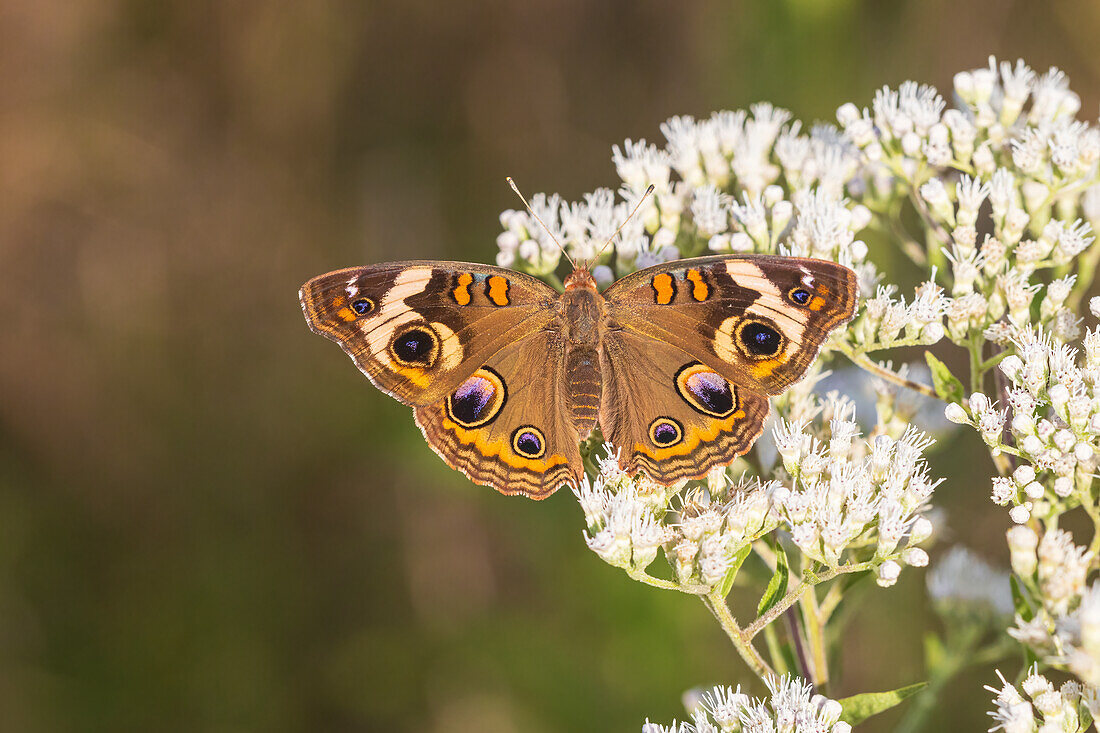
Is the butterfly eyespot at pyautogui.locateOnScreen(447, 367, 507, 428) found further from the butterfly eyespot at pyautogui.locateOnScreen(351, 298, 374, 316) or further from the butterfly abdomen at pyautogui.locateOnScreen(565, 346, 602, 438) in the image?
the butterfly eyespot at pyautogui.locateOnScreen(351, 298, 374, 316)

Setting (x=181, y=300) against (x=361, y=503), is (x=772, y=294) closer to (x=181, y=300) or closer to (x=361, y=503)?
(x=361, y=503)

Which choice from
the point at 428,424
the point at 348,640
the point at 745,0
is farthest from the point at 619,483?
the point at 745,0

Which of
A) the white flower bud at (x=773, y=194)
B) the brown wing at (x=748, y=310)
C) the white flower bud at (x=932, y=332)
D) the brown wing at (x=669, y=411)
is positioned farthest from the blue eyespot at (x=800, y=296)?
the white flower bud at (x=773, y=194)

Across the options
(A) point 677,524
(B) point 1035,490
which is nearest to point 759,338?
(A) point 677,524

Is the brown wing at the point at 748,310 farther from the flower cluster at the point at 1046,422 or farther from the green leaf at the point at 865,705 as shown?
the green leaf at the point at 865,705

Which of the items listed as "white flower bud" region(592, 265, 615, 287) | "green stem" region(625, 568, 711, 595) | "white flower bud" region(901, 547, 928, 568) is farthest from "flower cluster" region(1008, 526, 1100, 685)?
"white flower bud" region(592, 265, 615, 287)

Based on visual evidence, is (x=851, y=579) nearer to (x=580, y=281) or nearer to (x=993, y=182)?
(x=580, y=281)
